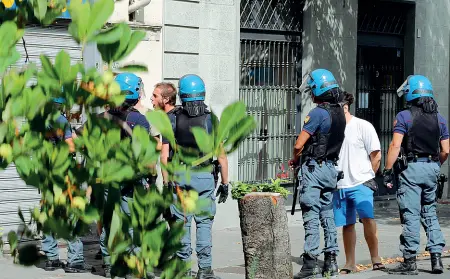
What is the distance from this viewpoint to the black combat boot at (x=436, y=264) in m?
9.58

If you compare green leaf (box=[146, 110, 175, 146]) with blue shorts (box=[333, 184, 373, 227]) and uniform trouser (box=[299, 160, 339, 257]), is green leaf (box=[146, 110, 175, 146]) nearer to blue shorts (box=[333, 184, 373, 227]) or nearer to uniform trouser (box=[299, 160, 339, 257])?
uniform trouser (box=[299, 160, 339, 257])

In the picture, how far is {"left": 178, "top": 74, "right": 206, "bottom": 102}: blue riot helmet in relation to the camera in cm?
882

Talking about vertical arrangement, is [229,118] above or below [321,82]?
below


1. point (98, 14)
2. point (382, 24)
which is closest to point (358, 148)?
point (98, 14)

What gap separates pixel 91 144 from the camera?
245 centimetres

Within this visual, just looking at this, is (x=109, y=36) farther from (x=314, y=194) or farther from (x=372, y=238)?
(x=372, y=238)

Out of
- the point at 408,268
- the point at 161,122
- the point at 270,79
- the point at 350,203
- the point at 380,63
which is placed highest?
the point at 380,63

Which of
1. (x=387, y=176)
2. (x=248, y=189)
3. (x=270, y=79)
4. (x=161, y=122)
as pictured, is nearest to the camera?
(x=161, y=122)

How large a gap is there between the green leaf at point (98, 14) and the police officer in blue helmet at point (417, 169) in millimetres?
7408

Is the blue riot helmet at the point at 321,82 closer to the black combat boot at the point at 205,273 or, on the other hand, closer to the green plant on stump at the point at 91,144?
the black combat boot at the point at 205,273

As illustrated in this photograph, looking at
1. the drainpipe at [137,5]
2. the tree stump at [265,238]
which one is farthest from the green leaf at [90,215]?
the drainpipe at [137,5]

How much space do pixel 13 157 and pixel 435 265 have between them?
7.65m

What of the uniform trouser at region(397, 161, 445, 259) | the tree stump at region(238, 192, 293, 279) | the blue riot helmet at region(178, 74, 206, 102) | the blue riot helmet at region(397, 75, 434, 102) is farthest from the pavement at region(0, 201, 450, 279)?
the blue riot helmet at region(397, 75, 434, 102)

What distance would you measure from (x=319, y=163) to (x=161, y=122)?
663cm
